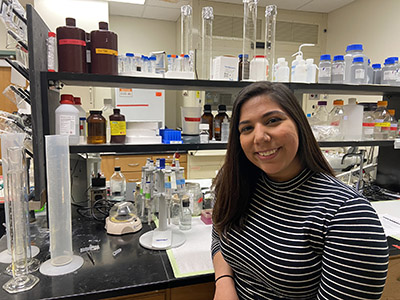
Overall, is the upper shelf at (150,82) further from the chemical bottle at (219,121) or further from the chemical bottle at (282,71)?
the chemical bottle at (219,121)

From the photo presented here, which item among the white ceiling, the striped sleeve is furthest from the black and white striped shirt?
the white ceiling


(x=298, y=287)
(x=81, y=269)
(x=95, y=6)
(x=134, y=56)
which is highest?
(x=95, y=6)

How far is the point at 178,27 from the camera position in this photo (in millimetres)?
4398

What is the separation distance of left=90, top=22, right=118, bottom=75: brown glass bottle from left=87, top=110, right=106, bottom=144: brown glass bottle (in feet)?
0.68

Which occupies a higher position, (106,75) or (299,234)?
(106,75)

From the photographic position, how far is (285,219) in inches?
35.0

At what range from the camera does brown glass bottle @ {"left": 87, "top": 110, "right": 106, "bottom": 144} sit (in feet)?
4.50

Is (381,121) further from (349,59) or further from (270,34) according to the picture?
(270,34)

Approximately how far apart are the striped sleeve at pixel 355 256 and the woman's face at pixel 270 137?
22 centimetres

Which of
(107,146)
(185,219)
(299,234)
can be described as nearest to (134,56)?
(107,146)

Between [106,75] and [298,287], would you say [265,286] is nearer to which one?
[298,287]

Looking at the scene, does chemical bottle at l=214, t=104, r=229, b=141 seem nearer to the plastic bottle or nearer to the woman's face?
the woman's face

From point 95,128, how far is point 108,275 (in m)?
0.69

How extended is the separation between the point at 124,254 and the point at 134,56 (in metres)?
0.96
